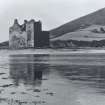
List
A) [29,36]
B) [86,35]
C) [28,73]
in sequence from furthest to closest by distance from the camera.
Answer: [29,36] → [86,35] → [28,73]

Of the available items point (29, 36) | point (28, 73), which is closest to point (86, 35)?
point (29, 36)

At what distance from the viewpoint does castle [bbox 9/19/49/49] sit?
178 meters

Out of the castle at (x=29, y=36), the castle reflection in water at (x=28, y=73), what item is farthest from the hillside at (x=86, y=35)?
the castle reflection in water at (x=28, y=73)

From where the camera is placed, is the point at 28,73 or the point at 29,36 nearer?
the point at 28,73

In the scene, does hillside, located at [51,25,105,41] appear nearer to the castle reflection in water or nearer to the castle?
the castle

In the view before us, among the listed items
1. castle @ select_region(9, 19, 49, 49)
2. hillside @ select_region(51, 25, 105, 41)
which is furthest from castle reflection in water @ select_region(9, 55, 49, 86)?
castle @ select_region(9, 19, 49, 49)

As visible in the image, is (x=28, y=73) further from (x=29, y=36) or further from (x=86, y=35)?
(x=29, y=36)

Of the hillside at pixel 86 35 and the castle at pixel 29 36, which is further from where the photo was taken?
the castle at pixel 29 36

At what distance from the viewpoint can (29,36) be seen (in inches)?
7362

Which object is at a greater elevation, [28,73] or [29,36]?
[29,36]

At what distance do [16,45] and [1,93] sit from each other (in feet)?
582

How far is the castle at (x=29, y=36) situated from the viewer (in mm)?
177500

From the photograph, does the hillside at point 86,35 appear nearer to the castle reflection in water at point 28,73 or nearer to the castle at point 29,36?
→ the castle at point 29,36

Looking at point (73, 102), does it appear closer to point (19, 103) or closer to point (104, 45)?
point (19, 103)
